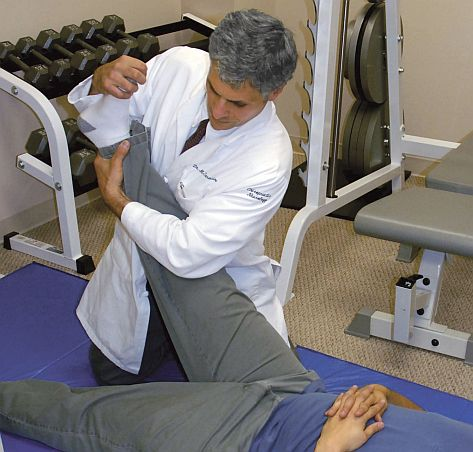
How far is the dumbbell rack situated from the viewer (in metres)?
2.76

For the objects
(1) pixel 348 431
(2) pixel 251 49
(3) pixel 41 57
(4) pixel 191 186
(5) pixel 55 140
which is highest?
(2) pixel 251 49

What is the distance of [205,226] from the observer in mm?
1776

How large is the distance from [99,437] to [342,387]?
802 mm

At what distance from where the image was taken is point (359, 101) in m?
3.48

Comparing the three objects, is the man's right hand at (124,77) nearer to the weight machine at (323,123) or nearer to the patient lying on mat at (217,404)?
the patient lying on mat at (217,404)

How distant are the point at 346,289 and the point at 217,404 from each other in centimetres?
135

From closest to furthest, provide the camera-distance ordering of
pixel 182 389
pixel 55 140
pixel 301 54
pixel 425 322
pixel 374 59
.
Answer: pixel 182 389, pixel 425 322, pixel 55 140, pixel 374 59, pixel 301 54

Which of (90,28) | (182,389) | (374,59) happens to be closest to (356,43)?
(374,59)

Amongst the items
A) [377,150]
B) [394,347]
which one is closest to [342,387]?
[394,347]

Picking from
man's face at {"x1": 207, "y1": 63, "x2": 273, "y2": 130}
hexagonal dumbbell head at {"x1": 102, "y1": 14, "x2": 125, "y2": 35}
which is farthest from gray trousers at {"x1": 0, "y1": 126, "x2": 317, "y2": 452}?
hexagonal dumbbell head at {"x1": 102, "y1": 14, "x2": 125, "y2": 35}

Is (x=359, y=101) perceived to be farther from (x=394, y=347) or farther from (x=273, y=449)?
(x=273, y=449)

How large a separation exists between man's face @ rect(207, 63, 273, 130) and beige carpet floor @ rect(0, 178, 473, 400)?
1.09 meters

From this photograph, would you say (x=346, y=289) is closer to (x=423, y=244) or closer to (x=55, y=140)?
(x=423, y=244)

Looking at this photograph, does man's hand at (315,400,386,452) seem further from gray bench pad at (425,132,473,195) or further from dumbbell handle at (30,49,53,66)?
dumbbell handle at (30,49,53,66)
